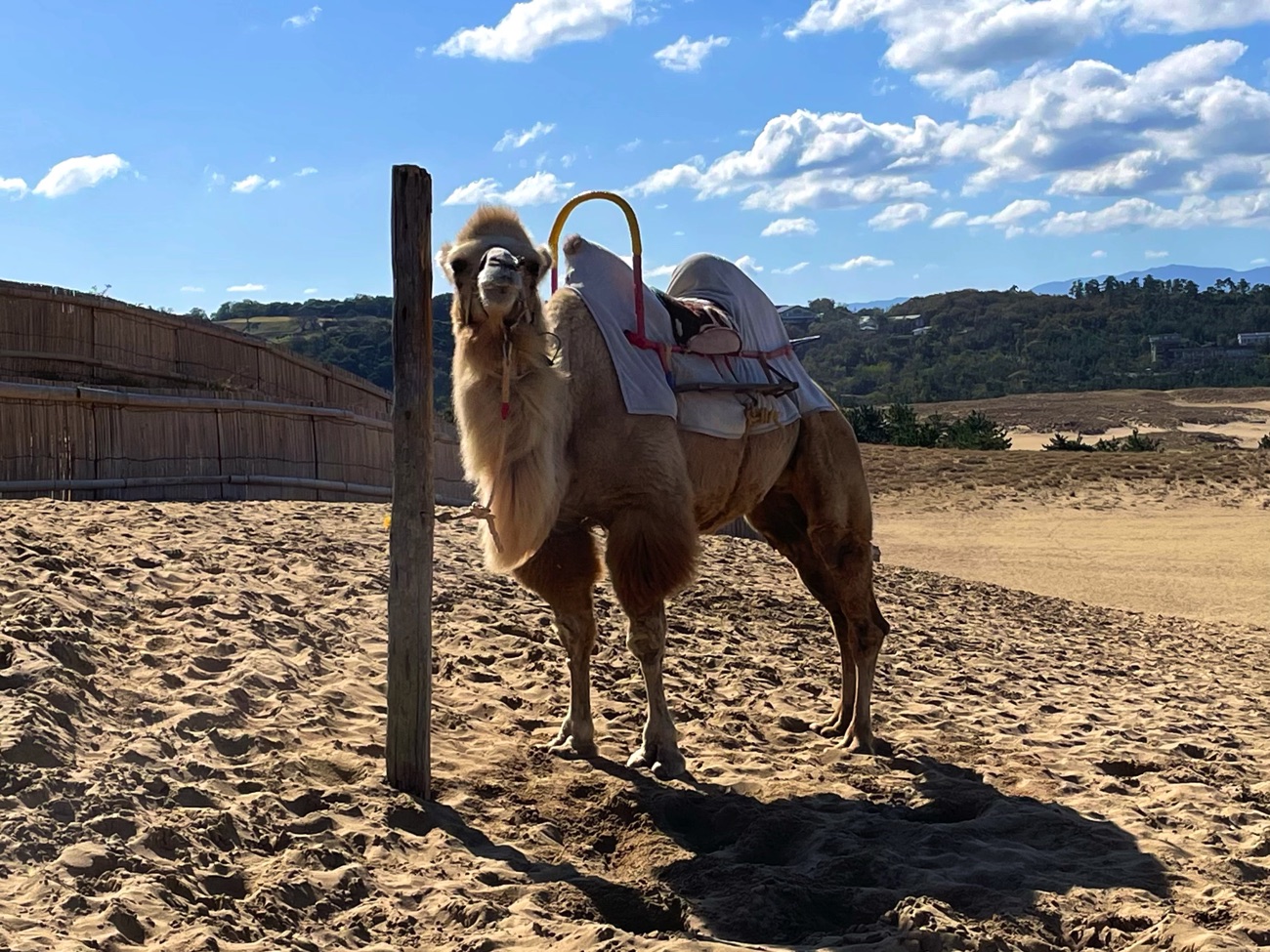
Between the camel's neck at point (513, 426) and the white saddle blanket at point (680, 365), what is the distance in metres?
0.55

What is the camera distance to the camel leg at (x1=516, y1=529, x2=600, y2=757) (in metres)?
6.01

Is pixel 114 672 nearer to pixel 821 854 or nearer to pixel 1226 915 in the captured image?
pixel 821 854

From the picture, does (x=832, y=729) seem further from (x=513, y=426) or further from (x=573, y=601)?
(x=513, y=426)

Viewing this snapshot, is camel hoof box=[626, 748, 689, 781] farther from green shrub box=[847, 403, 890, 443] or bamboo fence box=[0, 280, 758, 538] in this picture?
green shrub box=[847, 403, 890, 443]

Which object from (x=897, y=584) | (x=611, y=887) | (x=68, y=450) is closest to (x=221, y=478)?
(x=68, y=450)

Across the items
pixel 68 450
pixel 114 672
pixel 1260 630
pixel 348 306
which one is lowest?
pixel 1260 630

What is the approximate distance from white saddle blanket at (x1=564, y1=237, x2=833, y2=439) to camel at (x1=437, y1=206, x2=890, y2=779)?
0.21ft

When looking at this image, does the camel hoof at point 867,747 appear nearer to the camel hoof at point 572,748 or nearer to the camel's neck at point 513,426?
the camel hoof at point 572,748

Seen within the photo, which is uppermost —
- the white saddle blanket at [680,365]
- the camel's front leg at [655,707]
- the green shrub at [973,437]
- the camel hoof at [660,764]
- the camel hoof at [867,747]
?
the white saddle blanket at [680,365]

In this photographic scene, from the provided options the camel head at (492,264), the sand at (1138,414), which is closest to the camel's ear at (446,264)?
the camel head at (492,264)

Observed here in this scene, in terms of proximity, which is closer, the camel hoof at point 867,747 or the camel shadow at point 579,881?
the camel shadow at point 579,881

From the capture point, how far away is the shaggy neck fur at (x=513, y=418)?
17.9ft

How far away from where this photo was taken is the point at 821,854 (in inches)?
194

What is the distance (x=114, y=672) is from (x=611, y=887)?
246 cm
